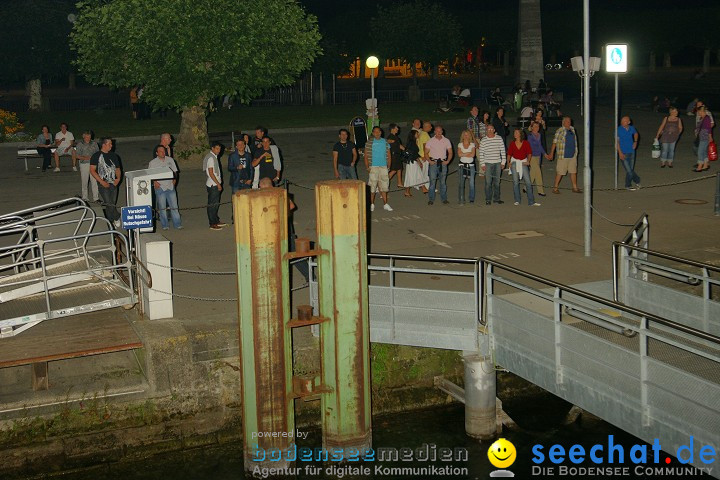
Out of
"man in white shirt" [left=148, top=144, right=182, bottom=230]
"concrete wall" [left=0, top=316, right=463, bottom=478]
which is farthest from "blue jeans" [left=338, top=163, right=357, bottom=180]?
"concrete wall" [left=0, top=316, right=463, bottom=478]

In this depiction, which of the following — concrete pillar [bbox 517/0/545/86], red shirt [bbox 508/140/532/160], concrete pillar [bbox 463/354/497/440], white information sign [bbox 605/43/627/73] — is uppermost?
concrete pillar [bbox 517/0/545/86]

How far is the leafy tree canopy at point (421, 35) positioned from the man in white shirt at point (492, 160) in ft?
107

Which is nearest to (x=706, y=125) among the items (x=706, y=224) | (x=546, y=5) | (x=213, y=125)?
(x=706, y=224)

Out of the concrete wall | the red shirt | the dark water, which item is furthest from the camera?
the red shirt

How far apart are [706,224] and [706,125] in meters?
6.20

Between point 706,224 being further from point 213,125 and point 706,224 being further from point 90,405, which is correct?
point 213,125

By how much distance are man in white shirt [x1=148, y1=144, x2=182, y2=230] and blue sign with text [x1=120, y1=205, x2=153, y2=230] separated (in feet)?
14.9

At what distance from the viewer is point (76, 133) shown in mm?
35844

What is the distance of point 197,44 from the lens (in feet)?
79.6

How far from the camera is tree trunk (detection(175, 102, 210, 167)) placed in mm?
26828

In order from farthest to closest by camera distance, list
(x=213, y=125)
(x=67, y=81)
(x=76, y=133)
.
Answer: (x=67, y=81) → (x=213, y=125) → (x=76, y=133)

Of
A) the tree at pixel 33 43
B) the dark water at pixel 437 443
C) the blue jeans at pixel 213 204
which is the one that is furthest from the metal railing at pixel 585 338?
the tree at pixel 33 43

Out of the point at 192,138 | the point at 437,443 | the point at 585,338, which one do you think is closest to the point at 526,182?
the point at 437,443

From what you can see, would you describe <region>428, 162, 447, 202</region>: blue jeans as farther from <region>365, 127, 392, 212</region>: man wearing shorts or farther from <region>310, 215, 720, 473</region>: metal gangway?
<region>310, 215, 720, 473</region>: metal gangway
